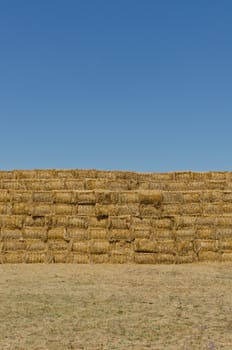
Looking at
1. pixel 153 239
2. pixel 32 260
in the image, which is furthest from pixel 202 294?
pixel 32 260

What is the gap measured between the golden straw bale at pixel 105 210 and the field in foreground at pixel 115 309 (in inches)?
118

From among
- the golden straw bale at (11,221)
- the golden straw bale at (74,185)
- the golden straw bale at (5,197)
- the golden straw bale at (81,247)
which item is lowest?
the golden straw bale at (81,247)

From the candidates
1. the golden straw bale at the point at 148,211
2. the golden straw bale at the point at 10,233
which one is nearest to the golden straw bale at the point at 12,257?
the golden straw bale at the point at 10,233

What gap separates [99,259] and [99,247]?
41 cm

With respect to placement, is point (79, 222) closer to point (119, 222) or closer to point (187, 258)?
point (119, 222)

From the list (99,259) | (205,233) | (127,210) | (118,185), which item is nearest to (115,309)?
(99,259)

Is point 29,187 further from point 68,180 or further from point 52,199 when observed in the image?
point 52,199

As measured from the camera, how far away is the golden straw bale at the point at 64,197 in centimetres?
2194

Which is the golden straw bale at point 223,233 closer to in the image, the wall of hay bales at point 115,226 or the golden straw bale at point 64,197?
the wall of hay bales at point 115,226

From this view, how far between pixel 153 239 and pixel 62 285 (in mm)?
6382

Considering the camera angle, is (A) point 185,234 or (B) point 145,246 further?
(A) point 185,234

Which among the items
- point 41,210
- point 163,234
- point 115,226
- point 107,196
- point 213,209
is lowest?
point 163,234

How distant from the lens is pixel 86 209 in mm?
21859

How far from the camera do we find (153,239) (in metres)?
21.4
